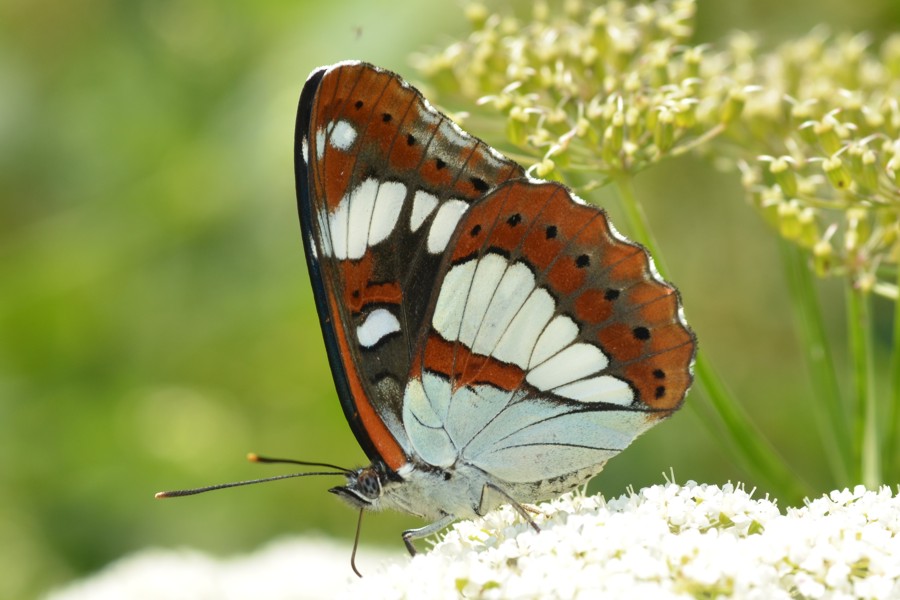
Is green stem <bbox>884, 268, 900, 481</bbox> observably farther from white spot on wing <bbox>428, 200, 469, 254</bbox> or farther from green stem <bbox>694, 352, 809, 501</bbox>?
white spot on wing <bbox>428, 200, 469, 254</bbox>

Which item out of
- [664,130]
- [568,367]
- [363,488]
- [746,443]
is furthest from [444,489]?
[664,130]

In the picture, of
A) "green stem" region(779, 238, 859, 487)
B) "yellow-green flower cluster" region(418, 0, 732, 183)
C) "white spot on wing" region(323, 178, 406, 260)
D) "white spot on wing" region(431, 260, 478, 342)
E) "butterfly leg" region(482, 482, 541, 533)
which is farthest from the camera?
"green stem" region(779, 238, 859, 487)

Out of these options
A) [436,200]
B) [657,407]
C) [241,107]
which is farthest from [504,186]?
[241,107]

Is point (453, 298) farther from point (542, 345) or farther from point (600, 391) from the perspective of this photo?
point (600, 391)

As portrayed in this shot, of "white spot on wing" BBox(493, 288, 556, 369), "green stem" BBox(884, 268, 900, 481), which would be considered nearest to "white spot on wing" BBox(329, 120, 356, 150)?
"white spot on wing" BBox(493, 288, 556, 369)

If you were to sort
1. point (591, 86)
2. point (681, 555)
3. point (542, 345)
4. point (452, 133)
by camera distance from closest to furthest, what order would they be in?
point (681, 555) → point (452, 133) → point (542, 345) → point (591, 86)

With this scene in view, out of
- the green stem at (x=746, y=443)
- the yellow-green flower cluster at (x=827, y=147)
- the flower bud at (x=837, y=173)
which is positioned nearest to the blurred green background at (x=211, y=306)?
the yellow-green flower cluster at (x=827, y=147)

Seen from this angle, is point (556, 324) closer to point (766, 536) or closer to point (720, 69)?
point (766, 536)

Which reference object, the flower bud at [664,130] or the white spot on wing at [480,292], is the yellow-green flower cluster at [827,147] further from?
the white spot on wing at [480,292]

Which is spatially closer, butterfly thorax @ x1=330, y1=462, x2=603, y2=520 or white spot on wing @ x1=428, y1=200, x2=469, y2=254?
white spot on wing @ x1=428, y1=200, x2=469, y2=254
